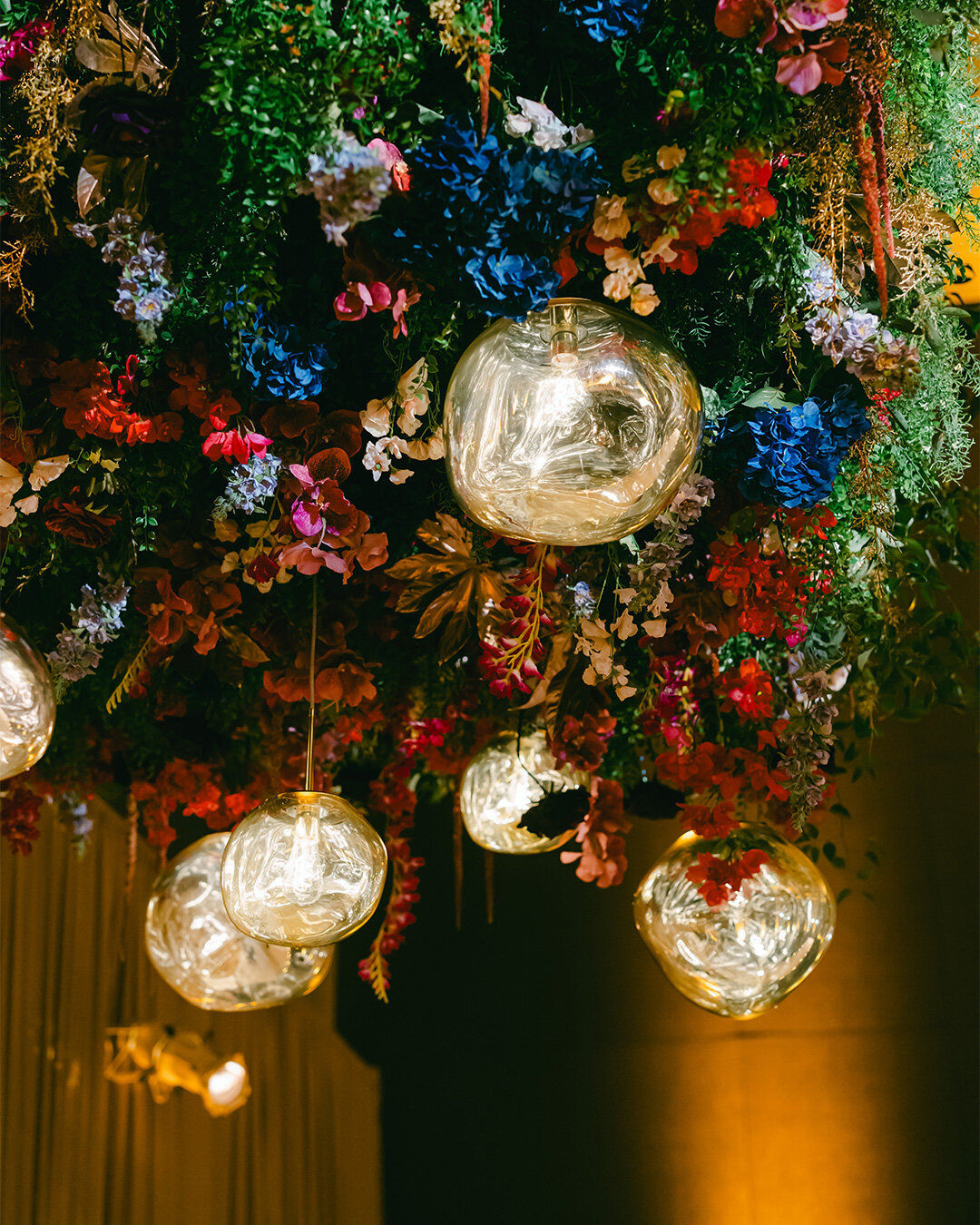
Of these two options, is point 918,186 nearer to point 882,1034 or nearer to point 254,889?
point 254,889

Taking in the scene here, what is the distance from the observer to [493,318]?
1.04m

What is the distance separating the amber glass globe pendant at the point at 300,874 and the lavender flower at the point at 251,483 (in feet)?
1.33

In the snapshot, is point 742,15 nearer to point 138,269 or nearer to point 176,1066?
point 138,269

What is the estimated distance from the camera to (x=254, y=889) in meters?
1.37

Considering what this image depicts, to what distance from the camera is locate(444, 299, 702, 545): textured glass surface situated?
97cm

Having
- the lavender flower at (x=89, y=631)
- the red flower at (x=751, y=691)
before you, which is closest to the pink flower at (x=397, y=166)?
the lavender flower at (x=89, y=631)

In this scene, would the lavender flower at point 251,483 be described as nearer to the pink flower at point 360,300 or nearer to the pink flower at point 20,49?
the pink flower at point 360,300

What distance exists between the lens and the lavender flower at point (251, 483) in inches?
48.1

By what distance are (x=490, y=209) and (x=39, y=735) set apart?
801mm

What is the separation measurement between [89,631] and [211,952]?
790 millimetres

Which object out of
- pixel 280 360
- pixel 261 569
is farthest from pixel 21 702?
pixel 280 360

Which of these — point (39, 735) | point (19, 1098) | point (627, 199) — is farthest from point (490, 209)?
point (19, 1098)

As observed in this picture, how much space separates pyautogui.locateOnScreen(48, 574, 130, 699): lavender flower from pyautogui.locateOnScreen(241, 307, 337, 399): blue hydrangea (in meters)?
0.47

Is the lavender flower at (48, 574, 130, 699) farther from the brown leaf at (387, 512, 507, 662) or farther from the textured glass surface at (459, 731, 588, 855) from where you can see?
the textured glass surface at (459, 731, 588, 855)
